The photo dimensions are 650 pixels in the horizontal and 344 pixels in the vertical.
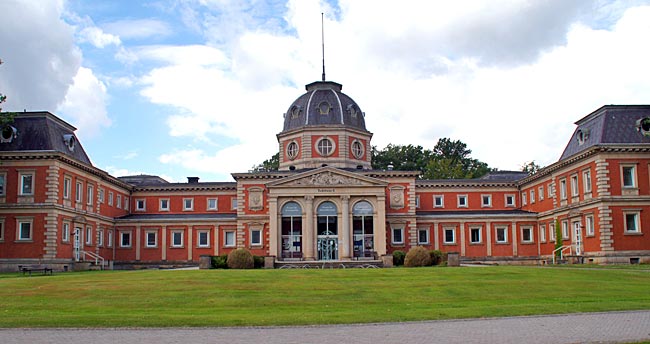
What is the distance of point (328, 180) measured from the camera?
214 feet

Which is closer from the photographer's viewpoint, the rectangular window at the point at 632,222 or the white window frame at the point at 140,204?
the rectangular window at the point at 632,222

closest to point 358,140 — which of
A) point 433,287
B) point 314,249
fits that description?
→ point 314,249

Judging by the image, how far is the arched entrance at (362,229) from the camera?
216ft

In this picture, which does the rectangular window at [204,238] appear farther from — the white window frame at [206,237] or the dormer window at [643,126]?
the dormer window at [643,126]

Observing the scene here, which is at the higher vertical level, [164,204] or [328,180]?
[328,180]

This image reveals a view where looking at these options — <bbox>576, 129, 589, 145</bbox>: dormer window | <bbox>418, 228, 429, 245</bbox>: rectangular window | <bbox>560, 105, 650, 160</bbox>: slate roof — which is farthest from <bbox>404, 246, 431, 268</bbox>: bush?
<bbox>418, 228, 429, 245</bbox>: rectangular window

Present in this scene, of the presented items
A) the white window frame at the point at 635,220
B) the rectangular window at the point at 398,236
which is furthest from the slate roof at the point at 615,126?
the rectangular window at the point at 398,236

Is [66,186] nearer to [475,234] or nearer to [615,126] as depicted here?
[475,234]

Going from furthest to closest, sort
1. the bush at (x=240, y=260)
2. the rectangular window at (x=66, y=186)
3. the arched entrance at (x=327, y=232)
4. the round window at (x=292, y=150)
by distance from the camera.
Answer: the round window at (x=292, y=150) < the arched entrance at (x=327, y=232) < the rectangular window at (x=66, y=186) < the bush at (x=240, y=260)

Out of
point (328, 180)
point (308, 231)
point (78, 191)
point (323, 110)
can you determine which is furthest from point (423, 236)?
point (78, 191)

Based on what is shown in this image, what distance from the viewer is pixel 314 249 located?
211 ft

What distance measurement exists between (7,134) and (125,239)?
1853 centimetres

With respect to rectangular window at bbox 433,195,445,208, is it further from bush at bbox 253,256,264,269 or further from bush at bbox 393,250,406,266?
bush at bbox 253,256,264,269

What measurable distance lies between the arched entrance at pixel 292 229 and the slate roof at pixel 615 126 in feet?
84.8
